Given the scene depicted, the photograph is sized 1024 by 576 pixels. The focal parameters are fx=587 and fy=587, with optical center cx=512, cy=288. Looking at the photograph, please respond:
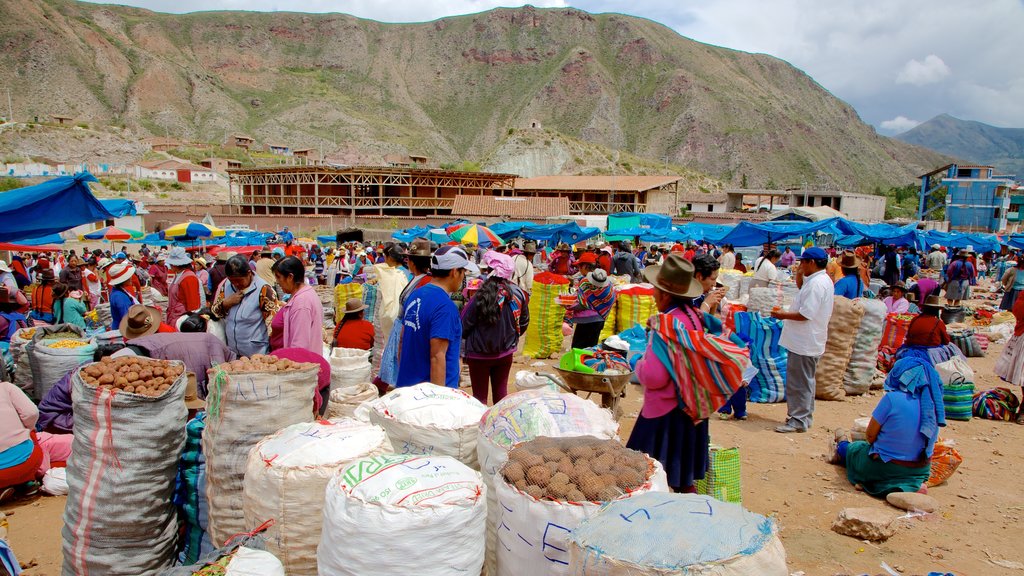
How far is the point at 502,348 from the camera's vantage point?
14.1ft

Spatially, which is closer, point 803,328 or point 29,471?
point 29,471

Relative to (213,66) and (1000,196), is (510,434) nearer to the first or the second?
(1000,196)

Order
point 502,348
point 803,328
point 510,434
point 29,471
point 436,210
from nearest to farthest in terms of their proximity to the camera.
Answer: point 510,434, point 29,471, point 502,348, point 803,328, point 436,210

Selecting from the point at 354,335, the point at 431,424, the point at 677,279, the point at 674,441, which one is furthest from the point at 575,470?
the point at 354,335

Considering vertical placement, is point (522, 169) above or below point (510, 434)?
above

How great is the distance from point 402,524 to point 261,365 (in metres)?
1.25

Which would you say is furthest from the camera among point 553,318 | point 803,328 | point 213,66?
point 213,66

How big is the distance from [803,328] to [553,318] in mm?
3930

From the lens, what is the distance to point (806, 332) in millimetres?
5250

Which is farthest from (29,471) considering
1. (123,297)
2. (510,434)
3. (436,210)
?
(436,210)

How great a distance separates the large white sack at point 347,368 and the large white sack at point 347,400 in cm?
84

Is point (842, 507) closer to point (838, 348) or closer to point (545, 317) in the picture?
point (838, 348)

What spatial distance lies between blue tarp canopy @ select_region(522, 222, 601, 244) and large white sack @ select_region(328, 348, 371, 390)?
12955mm

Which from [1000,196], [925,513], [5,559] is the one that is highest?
[1000,196]
